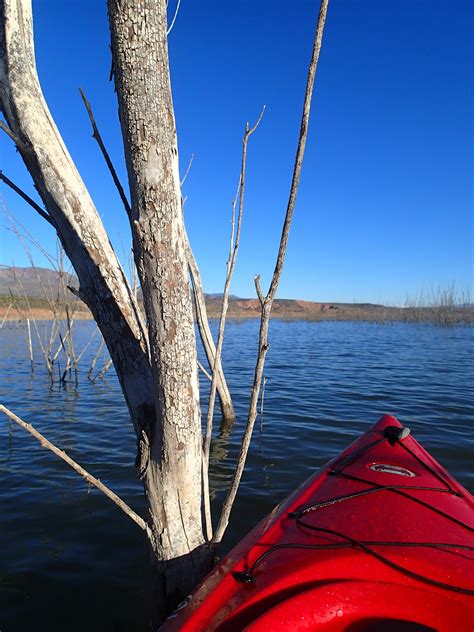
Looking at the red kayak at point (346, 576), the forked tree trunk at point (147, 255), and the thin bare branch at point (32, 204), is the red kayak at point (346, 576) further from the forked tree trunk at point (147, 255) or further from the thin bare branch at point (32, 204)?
the thin bare branch at point (32, 204)

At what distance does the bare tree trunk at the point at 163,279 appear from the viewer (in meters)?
1.50

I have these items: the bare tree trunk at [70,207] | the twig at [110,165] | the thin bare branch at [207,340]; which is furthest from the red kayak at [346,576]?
the thin bare branch at [207,340]

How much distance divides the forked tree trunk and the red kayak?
0.39 m

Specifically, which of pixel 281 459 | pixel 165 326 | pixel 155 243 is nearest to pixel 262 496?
pixel 281 459

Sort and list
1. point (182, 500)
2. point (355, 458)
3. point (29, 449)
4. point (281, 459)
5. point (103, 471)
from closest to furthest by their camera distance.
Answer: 1. point (182, 500)
2. point (355, 458)
3. point (103, 471)
4. point (281, 459)
5. point (29, 449)

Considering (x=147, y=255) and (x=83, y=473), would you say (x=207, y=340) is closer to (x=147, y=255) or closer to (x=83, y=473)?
(x=83, y=473)

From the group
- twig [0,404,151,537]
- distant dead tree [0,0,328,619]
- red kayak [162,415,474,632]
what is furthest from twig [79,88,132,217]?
red kayak [162,415,474,632]

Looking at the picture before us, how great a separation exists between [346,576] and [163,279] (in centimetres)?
147

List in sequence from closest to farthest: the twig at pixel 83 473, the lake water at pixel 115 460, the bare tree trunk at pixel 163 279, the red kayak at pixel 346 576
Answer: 1. the bare tree trunk at pixel 163 279
2. the red kayak at pixel 346 576
3. the twig at pixel 83 473
4. the lake water at pixel 115 460

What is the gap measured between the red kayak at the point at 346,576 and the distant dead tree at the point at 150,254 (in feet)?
1.22

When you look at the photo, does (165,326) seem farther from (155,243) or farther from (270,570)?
(270,570)

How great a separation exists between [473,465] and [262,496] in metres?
2.83

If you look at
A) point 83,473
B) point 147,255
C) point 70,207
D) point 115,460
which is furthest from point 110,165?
point 115,460

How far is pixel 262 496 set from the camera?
14.4ft
